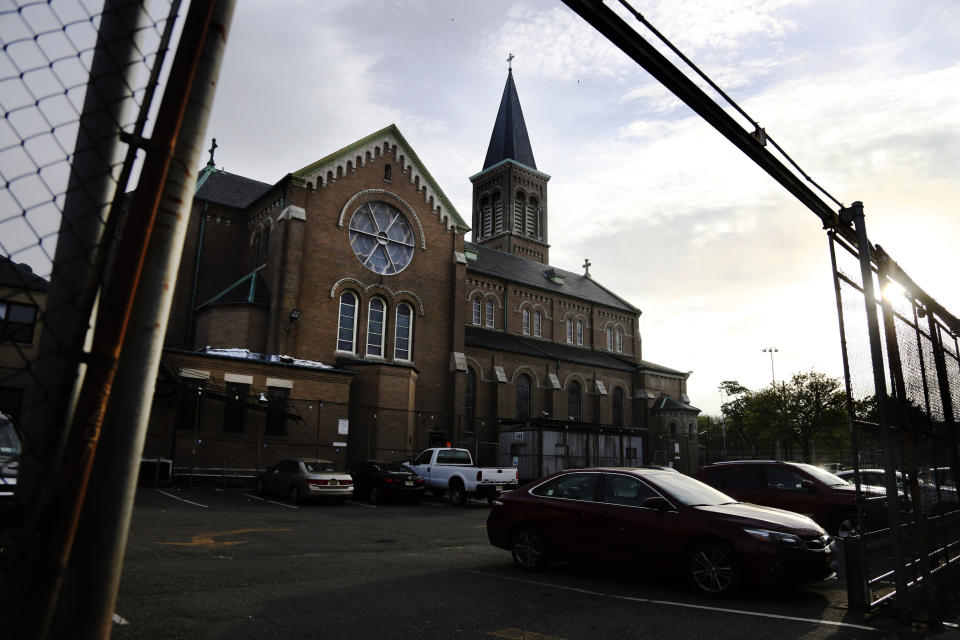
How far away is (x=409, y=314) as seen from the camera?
107 ft

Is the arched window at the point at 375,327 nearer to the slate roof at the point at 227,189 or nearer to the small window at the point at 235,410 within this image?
the small window at the point at 235,410

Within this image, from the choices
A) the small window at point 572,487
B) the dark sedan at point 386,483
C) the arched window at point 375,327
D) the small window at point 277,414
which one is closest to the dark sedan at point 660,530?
the small window at point 572,487

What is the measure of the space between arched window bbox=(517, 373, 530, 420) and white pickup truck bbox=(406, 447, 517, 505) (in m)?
16.5

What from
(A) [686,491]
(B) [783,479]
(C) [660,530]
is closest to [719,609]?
(C) [660,530]

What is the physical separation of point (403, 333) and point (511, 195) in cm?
3432

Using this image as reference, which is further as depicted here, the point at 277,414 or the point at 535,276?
the point at 535,276

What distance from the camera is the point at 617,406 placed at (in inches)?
1892

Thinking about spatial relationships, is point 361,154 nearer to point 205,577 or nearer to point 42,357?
point 205,577

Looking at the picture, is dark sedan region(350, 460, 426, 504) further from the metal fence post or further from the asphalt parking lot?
the metal fence post

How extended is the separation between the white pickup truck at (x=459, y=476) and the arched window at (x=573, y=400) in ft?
67.6

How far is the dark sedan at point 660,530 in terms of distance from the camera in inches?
301

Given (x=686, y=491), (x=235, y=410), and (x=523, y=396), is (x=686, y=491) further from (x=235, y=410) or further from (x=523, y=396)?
(x=523, y=396)

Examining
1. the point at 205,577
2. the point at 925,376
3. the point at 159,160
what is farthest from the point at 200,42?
the point at 925,376

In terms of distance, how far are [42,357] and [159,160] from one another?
778 mm
